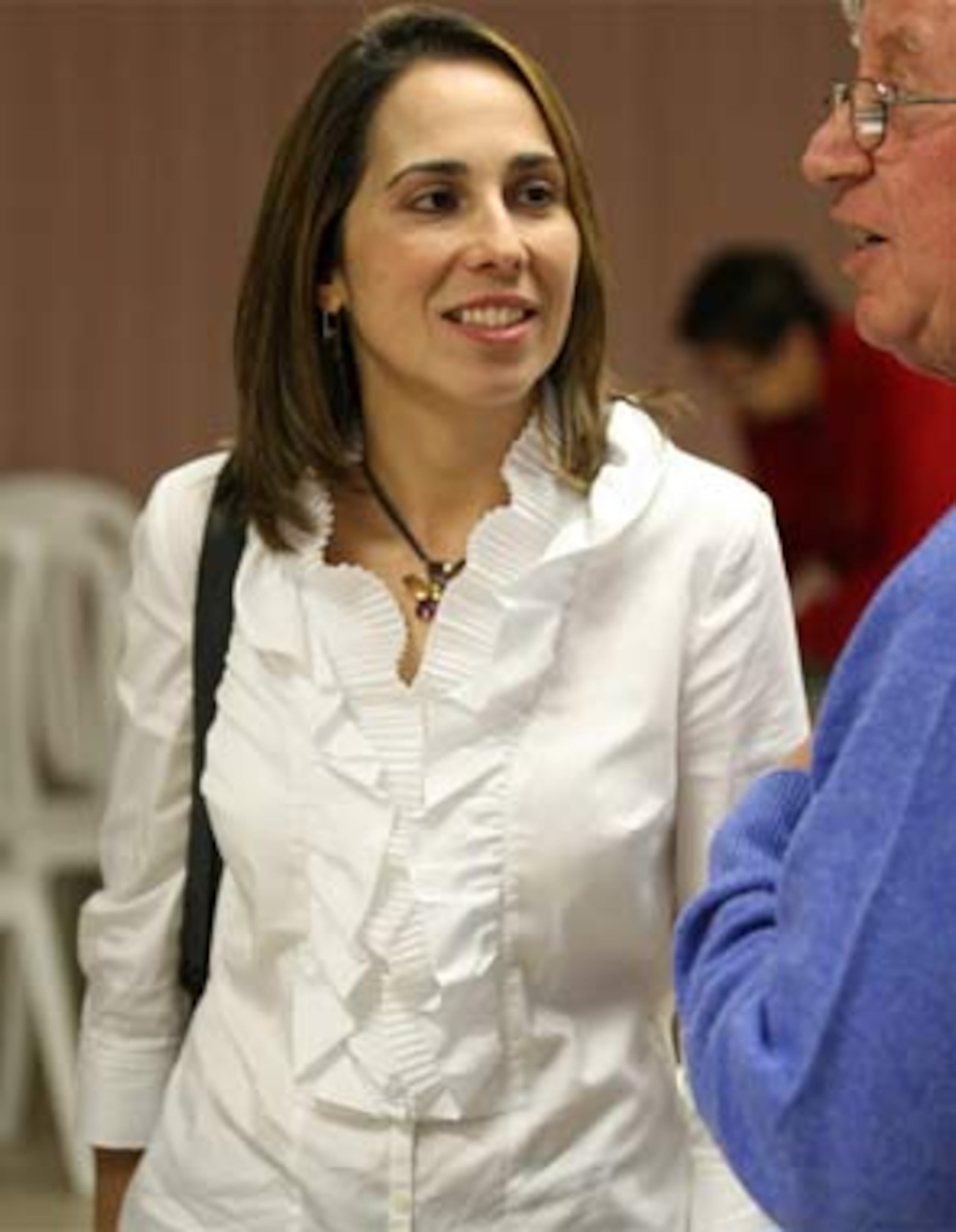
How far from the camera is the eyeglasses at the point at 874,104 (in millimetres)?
1531

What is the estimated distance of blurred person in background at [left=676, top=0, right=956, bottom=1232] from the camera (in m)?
1.40

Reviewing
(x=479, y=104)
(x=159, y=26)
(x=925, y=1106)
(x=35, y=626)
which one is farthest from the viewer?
(x=159, y=26)

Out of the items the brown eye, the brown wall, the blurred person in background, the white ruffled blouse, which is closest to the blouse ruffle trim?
the white ruffled blouse

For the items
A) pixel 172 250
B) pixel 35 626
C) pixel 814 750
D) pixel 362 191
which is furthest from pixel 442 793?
pixel 172 250

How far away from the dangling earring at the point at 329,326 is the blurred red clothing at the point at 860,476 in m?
2.65

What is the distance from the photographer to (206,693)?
2344 mm

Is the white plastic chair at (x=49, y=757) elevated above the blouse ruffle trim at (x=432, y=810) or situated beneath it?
situated beneath

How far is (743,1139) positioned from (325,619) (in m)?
0.89

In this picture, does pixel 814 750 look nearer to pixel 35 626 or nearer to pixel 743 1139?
pixel 743 1139

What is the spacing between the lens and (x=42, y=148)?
24.2 feet

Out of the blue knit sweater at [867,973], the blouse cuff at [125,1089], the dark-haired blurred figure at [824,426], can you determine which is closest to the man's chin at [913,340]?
the blue knit sweater at [867,973]

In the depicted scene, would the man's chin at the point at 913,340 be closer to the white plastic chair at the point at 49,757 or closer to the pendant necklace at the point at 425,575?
the pendant necklace at the point at 425,575

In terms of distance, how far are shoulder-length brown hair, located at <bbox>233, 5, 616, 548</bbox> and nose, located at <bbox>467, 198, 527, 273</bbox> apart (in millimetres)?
72

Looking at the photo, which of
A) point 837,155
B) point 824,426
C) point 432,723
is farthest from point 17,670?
point 837,155
